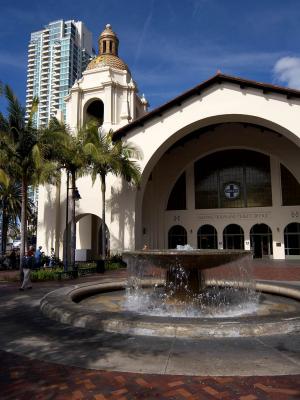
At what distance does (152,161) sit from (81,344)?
67.9 feet

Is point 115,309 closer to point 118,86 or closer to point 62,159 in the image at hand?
point 62,159

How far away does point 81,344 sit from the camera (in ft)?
17.0

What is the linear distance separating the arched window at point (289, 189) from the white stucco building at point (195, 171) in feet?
0.26

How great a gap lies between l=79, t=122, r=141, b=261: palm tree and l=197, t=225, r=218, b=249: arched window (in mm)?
10402

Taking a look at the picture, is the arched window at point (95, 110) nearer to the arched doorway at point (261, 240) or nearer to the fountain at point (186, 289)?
the arched doorway at point (261, 240)

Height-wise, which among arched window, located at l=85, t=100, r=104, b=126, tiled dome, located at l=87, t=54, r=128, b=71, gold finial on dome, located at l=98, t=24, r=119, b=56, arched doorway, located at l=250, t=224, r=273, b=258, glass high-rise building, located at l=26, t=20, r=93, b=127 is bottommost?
arched doorway, located at l=250, t=224, r=273, b=258

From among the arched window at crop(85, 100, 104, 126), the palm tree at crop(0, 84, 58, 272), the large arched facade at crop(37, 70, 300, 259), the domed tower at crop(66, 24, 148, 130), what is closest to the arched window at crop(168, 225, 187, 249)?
the large arched facade at crop(37, 70, 300, 259)

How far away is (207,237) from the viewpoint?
3102cm

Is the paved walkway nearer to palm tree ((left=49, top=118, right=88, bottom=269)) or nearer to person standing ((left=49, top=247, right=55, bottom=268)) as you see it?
palm tree ((left=49, top=118, right=88, bottom=269))

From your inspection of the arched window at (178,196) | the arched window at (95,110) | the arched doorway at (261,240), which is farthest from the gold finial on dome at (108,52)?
the arched doorway at (261,240)

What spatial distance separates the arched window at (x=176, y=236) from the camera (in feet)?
104

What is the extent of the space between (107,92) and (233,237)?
1644cm

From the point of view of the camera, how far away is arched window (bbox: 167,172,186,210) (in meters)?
32.1

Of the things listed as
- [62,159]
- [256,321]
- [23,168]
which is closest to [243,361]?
[256,321]
